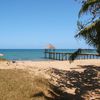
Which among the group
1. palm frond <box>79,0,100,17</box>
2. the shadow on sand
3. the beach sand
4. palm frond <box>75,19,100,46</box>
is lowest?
the shadow on sand

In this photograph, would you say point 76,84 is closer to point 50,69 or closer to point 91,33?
point 91,33

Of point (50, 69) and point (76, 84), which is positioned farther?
point (50, 69)

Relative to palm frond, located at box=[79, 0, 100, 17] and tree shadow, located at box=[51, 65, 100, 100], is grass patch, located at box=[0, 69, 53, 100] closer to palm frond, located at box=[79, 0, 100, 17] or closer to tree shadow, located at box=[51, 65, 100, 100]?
tree shadow, located at box=[51, 65, 100, 100]

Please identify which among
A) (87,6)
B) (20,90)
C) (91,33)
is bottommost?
(20,90)

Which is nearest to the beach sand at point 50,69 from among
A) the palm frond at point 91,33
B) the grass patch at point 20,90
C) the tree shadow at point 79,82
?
the tree shadow at point 79,82

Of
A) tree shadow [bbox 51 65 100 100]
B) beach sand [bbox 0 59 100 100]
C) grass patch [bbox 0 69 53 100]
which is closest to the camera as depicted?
grass patch [bbox 0 69 53 100]

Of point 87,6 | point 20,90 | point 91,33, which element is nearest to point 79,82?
point 91,33

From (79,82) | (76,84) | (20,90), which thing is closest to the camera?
(20,90)

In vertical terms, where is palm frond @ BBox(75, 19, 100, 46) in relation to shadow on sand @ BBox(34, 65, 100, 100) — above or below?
above

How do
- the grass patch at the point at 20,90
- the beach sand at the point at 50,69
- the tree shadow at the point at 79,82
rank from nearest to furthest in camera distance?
the grass patch at the point at 20,90
the tree shadow at the point at 79,82
the beach sand at the point at 50,69

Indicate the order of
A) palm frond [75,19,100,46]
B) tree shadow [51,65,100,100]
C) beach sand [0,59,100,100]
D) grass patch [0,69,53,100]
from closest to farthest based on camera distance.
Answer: grass patch [0,69,53,100] < palm frond [75,19,100,46] < tree shadow [51,65,100,100] < beach sand [0,59,100,100]

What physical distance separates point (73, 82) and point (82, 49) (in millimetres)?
3413

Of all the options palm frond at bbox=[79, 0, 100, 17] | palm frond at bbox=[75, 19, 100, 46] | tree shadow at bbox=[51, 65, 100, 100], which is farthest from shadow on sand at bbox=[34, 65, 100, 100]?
palm frond at bbox=[79, 0, 100, 17]

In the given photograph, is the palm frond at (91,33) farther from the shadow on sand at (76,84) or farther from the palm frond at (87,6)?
the shadow on sand at (76,84)
